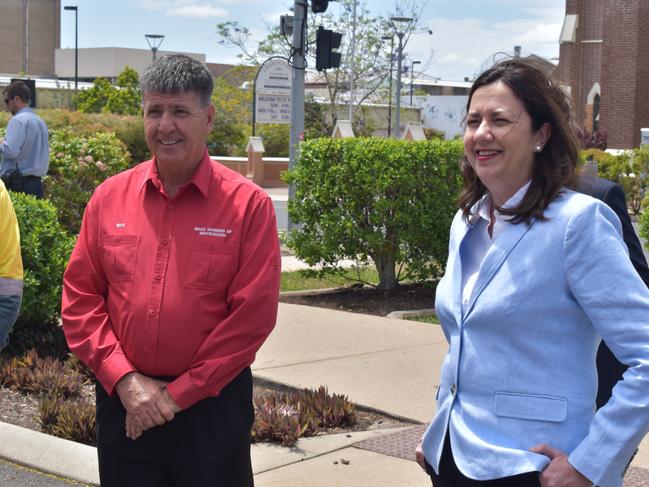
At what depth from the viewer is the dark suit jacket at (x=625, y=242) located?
3.08 m

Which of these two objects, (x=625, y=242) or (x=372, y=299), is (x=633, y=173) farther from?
(x=625, y=242)

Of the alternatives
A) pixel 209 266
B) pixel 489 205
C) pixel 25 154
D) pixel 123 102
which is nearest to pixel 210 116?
pixel 209 266

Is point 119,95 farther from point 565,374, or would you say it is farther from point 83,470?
point 565,374

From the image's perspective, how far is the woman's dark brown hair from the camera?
276 centimetres

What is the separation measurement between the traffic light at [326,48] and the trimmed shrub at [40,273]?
30.3 ft

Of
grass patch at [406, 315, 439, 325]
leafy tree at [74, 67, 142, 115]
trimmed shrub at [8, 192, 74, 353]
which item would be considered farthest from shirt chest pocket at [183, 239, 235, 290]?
leafy tree at [74, 67, 142, 115]

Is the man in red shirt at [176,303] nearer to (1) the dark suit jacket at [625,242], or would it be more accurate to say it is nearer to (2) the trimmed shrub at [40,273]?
(1) the dark suit jacket at [625,242]

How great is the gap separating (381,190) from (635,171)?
52.3 feet

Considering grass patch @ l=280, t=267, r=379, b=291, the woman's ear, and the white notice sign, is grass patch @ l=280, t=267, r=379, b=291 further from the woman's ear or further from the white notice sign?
the woman's ear

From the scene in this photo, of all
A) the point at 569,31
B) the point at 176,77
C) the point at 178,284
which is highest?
the point at 569,31

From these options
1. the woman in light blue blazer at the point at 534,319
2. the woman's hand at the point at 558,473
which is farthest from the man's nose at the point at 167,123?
the woman's hand at the point at 558,473

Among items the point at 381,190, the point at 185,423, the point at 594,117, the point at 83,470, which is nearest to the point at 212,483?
the point at 185,423

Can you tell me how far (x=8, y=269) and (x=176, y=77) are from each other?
4.05ft

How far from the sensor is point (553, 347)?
263cm
